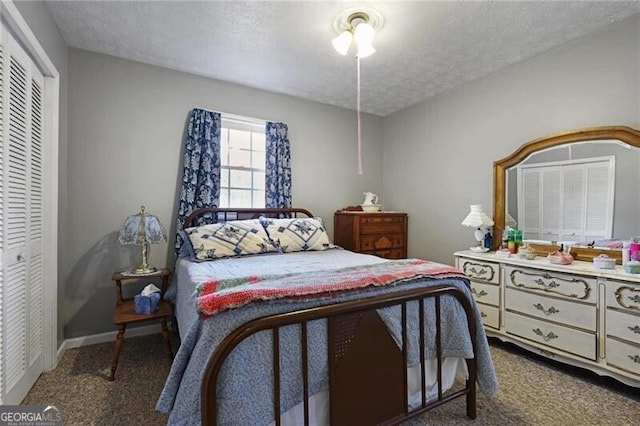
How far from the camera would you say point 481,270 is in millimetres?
2691

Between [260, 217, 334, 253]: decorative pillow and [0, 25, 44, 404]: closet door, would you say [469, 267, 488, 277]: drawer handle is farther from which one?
[0, 25, 44, 404]: closet door

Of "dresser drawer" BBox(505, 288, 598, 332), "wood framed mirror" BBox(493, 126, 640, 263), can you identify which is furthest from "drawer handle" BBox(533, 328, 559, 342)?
"wood framed mirror" BBox(493, 126, 640, 263)

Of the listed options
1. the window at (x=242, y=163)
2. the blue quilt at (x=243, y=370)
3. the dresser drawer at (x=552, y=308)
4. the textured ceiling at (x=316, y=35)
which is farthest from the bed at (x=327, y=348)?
the textured ceiling at (x=316, y=35)

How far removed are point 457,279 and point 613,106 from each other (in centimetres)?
192

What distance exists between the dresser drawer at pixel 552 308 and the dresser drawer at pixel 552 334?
48 millimetres

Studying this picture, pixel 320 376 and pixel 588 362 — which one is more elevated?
pixel 320 376

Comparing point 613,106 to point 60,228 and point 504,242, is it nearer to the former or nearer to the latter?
point 504,242

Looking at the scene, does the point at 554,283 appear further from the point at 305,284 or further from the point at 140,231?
the point at 140,231

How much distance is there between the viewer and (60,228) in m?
2.35

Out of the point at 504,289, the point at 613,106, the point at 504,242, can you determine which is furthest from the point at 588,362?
the point at 613,106

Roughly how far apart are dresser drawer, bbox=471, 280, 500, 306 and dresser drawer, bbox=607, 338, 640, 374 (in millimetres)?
738

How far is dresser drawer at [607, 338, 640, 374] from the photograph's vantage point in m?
1.80

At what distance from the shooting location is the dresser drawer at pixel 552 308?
2.04 metres

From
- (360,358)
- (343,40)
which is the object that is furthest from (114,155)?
(360,358)
